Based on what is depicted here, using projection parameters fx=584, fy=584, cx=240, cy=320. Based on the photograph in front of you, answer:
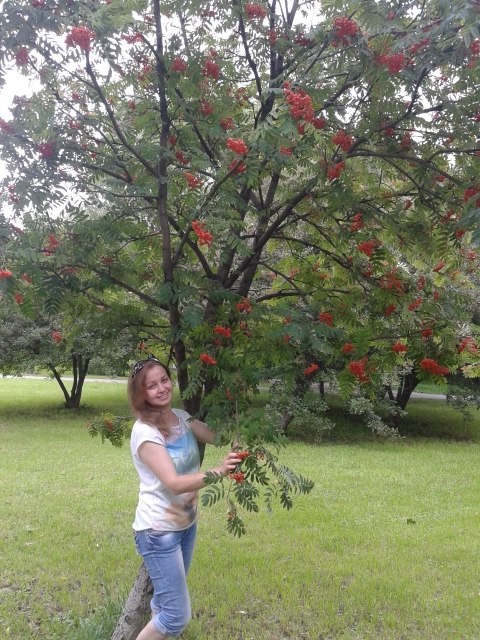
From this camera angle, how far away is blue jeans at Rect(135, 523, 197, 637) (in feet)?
8.61

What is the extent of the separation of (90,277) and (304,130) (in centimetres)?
160

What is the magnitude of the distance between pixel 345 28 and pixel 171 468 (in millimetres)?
2138

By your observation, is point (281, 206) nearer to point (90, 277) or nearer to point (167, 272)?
point (167, 272)

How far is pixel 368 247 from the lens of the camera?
136 inches

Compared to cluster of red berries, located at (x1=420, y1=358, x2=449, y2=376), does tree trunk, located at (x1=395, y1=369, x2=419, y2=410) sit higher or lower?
lower

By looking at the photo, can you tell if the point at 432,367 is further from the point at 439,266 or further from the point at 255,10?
the point at 255,10

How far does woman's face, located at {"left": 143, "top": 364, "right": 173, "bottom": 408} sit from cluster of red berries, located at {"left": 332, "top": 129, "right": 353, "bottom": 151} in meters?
1.54

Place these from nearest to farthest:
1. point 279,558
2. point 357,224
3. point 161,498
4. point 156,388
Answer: point 161,498 < point 156,388 < point 357,224 < point 279,558

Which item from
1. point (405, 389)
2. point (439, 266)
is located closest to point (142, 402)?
point (439, 266)

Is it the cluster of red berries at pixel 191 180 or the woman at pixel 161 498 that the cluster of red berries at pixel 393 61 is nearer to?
the cluster of red berries at pixel 191 180

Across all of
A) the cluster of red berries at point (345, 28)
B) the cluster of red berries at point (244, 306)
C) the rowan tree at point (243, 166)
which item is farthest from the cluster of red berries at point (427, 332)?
the cluster of red berries at point (345, 28)

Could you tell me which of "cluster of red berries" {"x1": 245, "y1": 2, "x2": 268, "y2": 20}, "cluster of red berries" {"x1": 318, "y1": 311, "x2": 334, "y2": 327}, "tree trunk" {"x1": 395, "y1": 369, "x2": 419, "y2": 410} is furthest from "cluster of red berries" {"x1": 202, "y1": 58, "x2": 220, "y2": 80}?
"tree trunk" {"x1": 395, "y1": 369, "x2": 419, "y2": 410}

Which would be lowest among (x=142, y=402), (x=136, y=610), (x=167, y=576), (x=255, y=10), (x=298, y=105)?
(x=136, y=610)

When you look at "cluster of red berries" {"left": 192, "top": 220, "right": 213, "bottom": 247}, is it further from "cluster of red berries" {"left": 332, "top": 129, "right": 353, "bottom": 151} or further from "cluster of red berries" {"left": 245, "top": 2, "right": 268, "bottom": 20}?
"cluster of red berries" {"left": 245, "top": 2, "right": 268, "bottom": 20}
